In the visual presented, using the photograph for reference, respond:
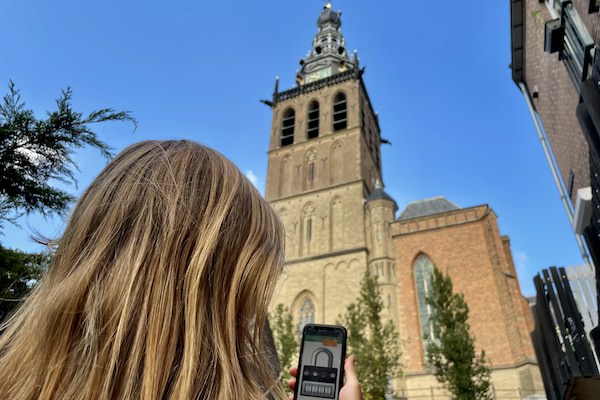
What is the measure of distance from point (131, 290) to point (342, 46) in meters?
45.6

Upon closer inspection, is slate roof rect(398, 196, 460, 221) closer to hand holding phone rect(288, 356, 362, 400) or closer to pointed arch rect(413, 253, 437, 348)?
pointed arch rect(413, 253, 437, 348)

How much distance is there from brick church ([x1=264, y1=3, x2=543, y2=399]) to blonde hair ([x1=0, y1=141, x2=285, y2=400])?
11043 mm

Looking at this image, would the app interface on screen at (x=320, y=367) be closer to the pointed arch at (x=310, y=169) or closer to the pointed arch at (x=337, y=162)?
the pointed arch at (x=337, y=162)

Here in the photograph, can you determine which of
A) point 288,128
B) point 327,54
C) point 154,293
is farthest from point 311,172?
point 154,293

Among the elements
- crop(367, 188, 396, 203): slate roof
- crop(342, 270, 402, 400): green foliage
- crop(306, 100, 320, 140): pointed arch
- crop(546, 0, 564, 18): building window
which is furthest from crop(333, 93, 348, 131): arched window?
crop(546, 0, 564, 18): building window

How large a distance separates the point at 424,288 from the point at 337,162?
10706 mm

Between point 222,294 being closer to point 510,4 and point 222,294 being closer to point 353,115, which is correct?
point 510,4

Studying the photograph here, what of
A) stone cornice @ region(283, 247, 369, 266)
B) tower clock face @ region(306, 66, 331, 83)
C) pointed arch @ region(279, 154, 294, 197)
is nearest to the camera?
stone cornice @ region(283, 247, 369, 266)

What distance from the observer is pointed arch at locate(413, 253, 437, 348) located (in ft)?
61.4

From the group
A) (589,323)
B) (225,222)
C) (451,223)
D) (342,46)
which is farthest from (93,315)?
(342,46)

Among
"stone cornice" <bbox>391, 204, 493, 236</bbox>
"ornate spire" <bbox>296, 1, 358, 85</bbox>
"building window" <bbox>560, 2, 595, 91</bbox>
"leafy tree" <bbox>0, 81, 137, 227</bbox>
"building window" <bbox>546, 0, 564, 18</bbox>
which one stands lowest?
"leafy tree" <bbox>0, 81, 137, 227</bbox>

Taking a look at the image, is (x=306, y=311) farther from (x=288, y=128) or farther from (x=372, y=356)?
(x=288, y=128)

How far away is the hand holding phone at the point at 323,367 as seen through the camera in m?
0.97

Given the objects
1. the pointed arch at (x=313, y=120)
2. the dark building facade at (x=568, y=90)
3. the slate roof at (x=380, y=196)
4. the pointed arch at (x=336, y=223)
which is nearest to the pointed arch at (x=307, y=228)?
the pointed arch at (x=336, y=223)
